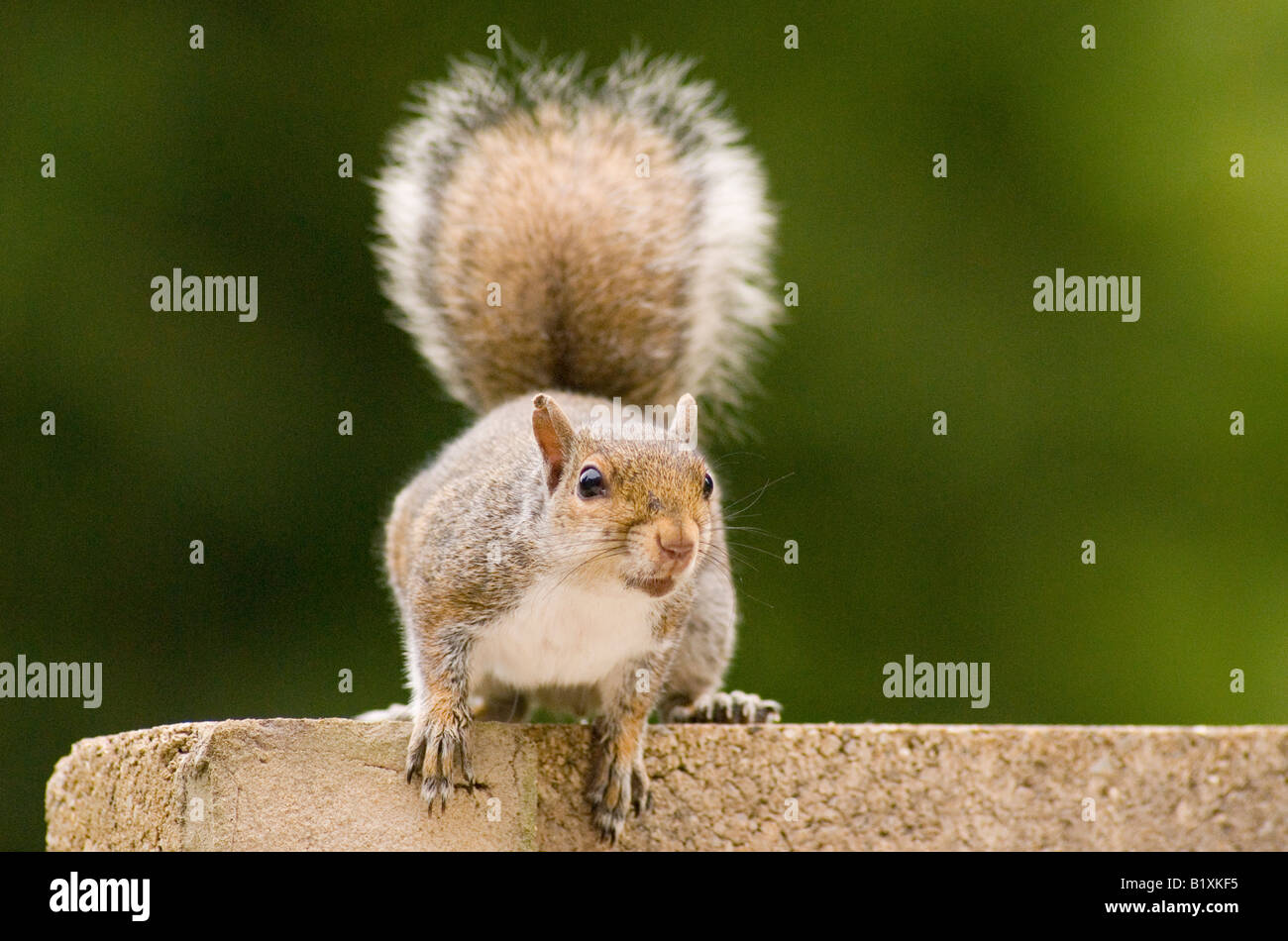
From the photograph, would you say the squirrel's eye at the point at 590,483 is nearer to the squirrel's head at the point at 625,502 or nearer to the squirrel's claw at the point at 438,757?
the squirrel's head at the point at 625,502

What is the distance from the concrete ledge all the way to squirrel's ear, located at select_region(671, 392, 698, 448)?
1.61ft

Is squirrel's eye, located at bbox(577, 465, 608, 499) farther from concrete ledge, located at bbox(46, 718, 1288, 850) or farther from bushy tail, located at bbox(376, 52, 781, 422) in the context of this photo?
bushy tail, located at bbox(376, 52, 781, 422)

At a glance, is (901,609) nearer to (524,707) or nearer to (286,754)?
(524,707)

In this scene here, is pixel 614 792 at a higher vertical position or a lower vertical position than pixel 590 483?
lower

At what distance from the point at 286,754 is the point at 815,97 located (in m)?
3.36

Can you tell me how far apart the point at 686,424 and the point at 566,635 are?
0.41m

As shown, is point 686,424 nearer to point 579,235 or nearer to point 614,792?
point 614,792

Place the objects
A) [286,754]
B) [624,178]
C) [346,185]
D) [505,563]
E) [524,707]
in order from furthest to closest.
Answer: [346,185] < [624,178] < [524,707] < [505,563] < [286,754]

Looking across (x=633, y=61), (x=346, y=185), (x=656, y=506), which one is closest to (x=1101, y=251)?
(x=633, y=61)

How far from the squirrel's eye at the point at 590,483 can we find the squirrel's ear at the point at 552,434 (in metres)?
Answer: 0.09

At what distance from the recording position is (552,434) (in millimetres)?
2785

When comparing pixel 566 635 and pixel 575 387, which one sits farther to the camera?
pixel 575 387

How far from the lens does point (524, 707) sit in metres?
3.39

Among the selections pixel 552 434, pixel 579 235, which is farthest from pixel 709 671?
pixel 579 235
